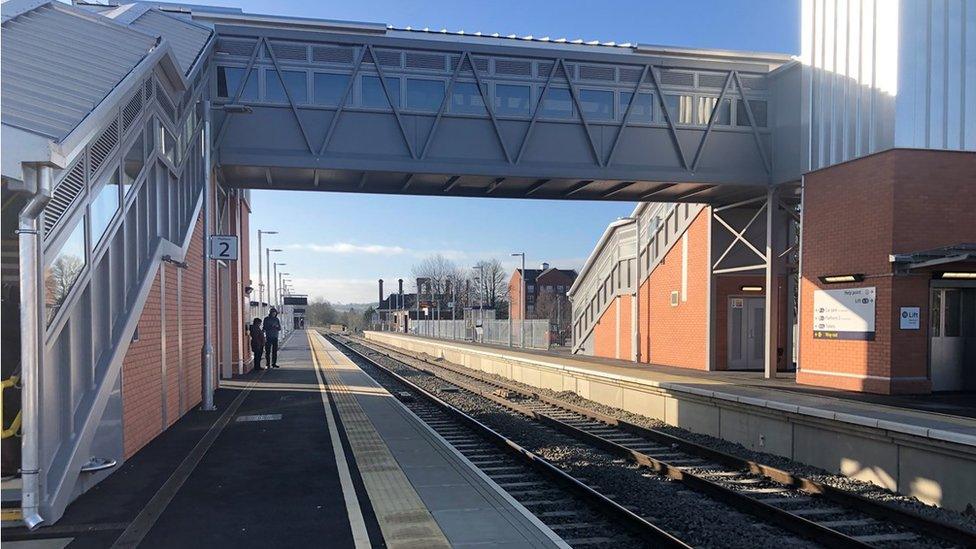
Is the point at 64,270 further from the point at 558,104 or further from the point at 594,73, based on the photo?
the point at 594,73

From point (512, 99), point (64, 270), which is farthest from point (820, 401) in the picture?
point (64, 270)

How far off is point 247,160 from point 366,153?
2.66 metres

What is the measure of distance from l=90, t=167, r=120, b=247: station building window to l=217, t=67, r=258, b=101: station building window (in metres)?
8.33

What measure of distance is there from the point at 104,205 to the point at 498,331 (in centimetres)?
4251

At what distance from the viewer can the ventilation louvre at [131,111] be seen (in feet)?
28.3

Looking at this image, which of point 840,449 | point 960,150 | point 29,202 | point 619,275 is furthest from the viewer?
point 619,275

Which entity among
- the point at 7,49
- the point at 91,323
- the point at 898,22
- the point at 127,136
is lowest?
the point at 91,323

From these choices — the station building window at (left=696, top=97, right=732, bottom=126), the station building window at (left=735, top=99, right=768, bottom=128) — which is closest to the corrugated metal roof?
the station building window at (left=696, top=97, right=732, bottom=126)

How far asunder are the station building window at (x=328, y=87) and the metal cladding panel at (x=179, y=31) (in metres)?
2.47

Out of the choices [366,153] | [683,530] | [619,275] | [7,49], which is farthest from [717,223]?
[7,49]

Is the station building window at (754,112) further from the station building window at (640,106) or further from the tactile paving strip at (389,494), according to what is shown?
the tactile paving strip at (389,494)

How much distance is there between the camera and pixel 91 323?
24.2ft

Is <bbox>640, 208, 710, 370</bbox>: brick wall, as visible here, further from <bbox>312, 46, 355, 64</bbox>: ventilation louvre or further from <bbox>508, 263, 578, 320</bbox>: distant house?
<bbox>508, 263, 578, 320</bbox>: distant house

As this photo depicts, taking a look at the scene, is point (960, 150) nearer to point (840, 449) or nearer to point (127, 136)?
point (840, 449)
